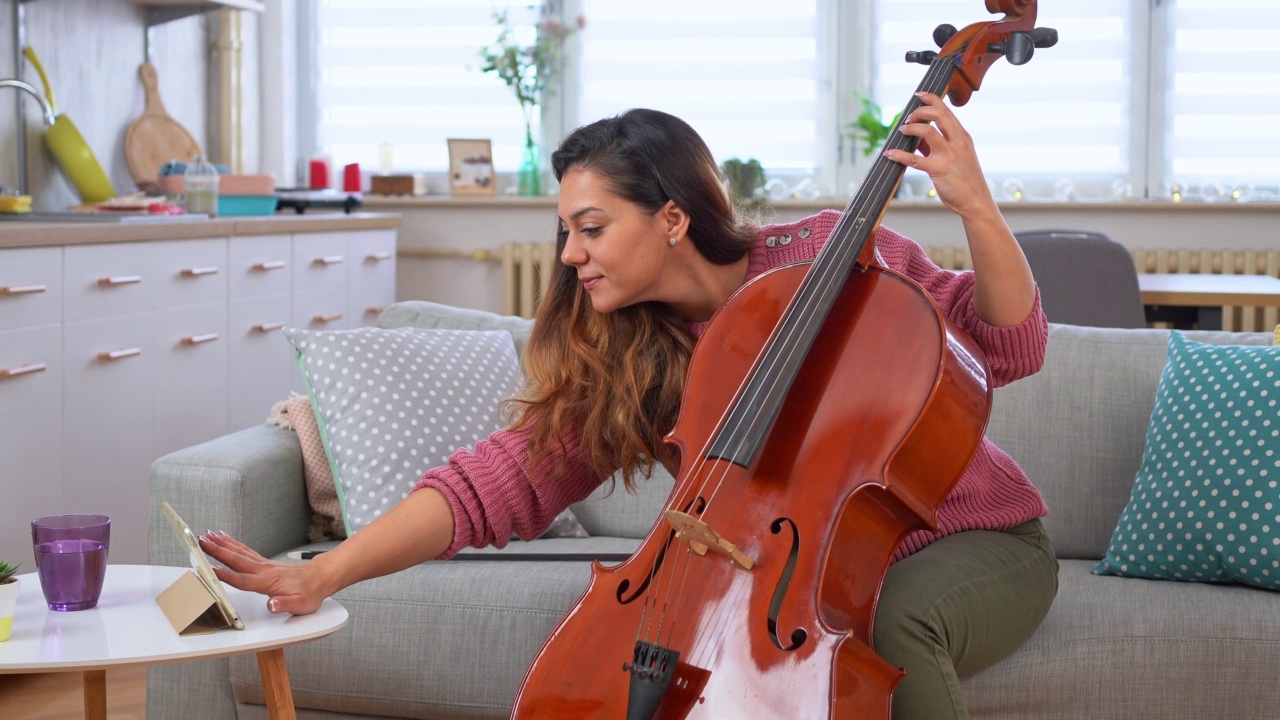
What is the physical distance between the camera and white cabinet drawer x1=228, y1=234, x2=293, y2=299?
340 centimetres

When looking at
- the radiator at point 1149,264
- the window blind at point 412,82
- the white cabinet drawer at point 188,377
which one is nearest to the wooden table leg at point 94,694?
the white cabinet drawer at point 188,377

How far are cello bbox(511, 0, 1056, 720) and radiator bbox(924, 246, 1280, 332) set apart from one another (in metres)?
3.00

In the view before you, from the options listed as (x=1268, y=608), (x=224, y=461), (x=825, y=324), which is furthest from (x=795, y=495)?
(x=224, y=461)

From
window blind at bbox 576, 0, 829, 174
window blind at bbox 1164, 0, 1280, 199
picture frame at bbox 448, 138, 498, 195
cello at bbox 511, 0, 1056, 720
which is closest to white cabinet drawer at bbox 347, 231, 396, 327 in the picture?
picture frame at bbox 448, 138, 498, 195

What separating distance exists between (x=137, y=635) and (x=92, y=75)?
9.92ft

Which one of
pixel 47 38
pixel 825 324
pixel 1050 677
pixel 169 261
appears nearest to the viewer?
pixel 825 324

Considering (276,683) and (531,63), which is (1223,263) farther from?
(276,683)

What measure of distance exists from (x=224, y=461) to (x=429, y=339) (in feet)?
1.36

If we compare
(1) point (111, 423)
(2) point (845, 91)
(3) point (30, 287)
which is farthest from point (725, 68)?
(3) point (30, 287)

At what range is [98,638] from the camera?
1188 millimetres

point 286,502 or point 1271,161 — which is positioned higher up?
point 1271,161

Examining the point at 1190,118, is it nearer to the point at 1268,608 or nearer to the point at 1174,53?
the point at 1174,53

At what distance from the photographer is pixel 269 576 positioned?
→ 3.98 feet

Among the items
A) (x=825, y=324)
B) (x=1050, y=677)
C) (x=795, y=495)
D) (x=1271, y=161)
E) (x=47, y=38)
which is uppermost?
(x=47, y=38)
